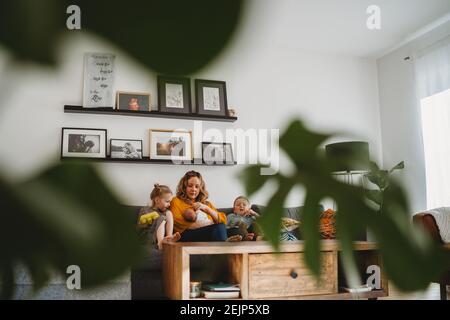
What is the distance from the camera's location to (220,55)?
0.10 metres

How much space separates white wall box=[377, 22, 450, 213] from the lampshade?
1.9 inches

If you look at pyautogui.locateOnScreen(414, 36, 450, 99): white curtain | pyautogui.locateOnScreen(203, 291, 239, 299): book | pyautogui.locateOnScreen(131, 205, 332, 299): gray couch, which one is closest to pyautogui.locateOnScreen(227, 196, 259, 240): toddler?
pyautogui.locateOnScreen(131, 205, 332, 299): gray couch

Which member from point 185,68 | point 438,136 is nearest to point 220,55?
point 185,68

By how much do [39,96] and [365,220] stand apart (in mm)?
81

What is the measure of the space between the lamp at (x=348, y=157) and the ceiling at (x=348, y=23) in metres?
0.04

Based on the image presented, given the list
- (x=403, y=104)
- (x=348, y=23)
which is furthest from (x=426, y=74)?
(x=348, y=23)

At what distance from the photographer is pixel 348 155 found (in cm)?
9

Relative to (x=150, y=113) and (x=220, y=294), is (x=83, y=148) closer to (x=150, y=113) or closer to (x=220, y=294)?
(x=150, y=113)

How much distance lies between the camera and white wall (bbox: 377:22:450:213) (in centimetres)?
17

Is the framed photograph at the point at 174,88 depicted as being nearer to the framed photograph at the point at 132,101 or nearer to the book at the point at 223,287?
the framed photograph at the point at 132,101

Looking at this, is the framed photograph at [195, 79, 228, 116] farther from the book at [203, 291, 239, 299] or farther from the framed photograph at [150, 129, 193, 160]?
the book at [203, 291, 239, 299]

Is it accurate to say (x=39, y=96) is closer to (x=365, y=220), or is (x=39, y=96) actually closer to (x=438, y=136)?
(x=365, y=220)

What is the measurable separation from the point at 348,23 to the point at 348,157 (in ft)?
0.28

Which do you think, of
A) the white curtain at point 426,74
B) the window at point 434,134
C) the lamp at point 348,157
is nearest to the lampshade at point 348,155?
the lamp at point 348,157
